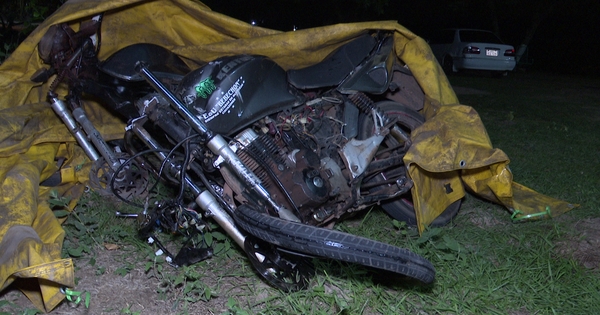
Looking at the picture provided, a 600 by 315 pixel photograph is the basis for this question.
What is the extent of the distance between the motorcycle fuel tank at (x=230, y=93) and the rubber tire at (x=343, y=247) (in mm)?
682

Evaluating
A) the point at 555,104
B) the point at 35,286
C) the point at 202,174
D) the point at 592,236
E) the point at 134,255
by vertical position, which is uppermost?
the point at 202,174

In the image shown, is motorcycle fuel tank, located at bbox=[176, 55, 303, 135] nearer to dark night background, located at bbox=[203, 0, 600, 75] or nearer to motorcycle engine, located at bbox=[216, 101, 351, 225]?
motorcycle engine, located at bbox=[216, 101, 351, 225]

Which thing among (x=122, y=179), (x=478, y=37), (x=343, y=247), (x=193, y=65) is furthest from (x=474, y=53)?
(x=343, y=247)

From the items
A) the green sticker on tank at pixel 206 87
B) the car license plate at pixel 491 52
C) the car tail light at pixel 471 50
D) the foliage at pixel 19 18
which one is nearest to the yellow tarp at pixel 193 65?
the green sticker on tank at pixel 206 87

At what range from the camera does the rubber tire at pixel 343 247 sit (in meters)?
2.15

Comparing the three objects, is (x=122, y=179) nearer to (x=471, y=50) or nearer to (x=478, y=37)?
Answer: (x=471, y=50)

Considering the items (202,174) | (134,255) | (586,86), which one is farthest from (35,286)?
(586,86)

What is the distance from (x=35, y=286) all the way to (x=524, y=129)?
5.76 meters

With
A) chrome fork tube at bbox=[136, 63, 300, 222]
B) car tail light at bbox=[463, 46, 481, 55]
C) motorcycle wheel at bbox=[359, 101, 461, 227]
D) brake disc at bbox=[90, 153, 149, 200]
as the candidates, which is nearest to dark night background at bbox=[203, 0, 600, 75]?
car tail light at bbox=[463, 46, 481, 55]

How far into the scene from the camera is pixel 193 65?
368 cm

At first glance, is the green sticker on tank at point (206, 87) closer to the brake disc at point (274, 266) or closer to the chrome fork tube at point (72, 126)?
Result: the brake disc at point (274, 266)

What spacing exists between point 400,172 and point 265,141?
45.0 inches

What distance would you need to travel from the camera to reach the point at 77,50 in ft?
10.4

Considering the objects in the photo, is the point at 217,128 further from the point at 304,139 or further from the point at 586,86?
the point at 586,86
